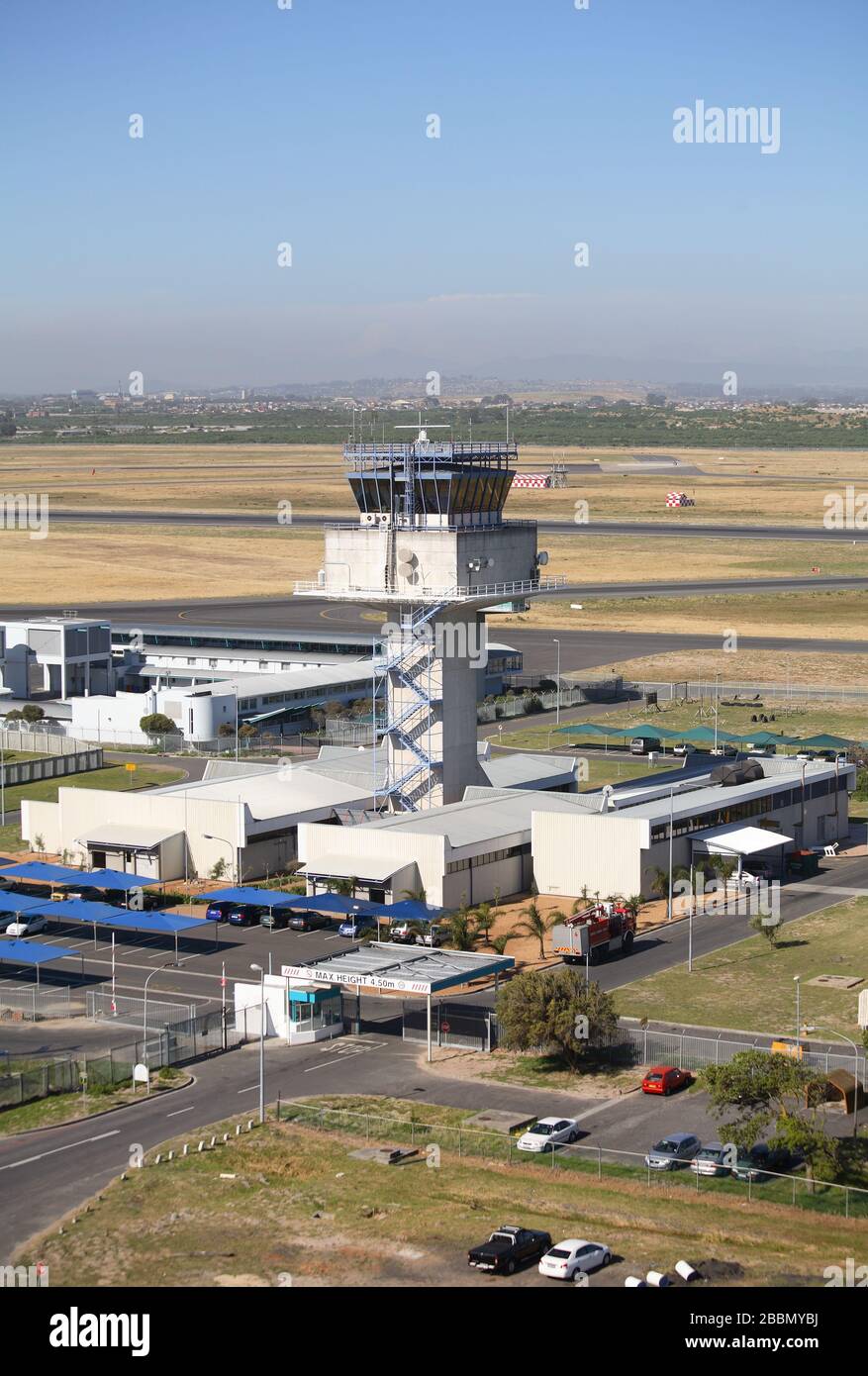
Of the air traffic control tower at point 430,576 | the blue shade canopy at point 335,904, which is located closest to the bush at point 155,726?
the air traffic control tower at point 430,576

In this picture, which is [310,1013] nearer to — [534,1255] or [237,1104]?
[237,1104]

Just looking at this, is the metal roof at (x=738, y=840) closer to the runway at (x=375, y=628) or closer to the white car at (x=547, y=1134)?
the white car at (x=547, y=1134)

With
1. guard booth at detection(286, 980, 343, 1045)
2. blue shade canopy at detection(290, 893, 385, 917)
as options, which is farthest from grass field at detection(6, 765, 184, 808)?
guard booth at detection(286, 980, 343, 1045)

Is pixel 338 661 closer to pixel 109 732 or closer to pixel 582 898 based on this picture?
pixel 109 732

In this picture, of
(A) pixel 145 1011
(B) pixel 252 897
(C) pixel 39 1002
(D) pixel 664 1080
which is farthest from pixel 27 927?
(D) pixel 664 1080

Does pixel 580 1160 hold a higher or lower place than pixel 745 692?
lower

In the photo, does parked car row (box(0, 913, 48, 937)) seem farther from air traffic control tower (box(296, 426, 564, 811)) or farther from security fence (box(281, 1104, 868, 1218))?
security fence (box(281, 1104, 868, 1218))
